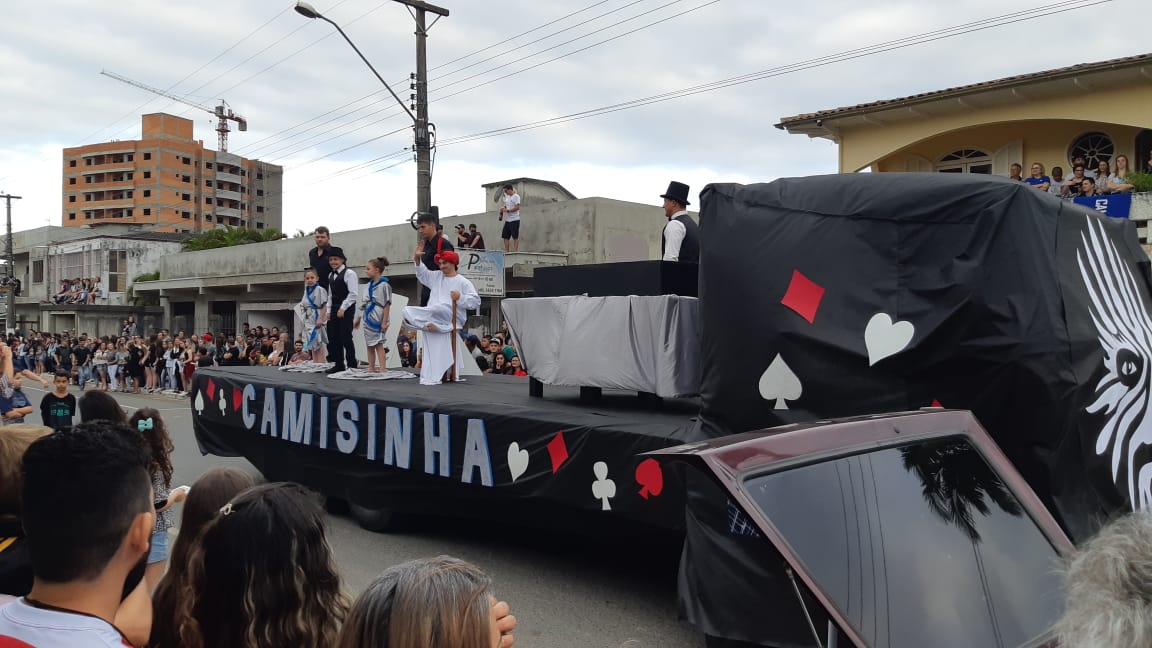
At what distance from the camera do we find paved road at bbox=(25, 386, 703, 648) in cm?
520

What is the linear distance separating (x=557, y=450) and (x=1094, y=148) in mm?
15189

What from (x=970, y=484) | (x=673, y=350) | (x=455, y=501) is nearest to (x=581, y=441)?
(x=673, y=350)

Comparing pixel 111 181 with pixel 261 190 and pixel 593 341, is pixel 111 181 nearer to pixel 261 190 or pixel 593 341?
pixel 261 190

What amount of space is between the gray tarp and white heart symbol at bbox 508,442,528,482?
67 cm

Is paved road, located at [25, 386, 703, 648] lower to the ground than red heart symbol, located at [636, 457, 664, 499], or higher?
lower

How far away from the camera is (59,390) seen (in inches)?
336

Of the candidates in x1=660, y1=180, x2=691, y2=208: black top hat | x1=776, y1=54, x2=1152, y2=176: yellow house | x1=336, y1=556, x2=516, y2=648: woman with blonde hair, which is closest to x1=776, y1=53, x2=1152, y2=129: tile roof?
x1=776, y1=54, x2=1152, y2=176: yellow house

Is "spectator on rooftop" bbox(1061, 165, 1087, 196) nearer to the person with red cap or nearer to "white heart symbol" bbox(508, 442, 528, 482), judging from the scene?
the person with red cap

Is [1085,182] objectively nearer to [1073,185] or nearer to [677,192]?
[1073,185]

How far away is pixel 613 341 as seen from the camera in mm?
5934

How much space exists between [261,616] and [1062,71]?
660 inches

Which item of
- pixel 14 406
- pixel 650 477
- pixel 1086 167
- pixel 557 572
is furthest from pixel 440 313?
pixel 1086 167

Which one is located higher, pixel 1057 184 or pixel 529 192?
pixel 529 192

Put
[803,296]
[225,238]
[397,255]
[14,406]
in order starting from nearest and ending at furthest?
[803,296] → [14,406] → [397,255] → [225,238]
